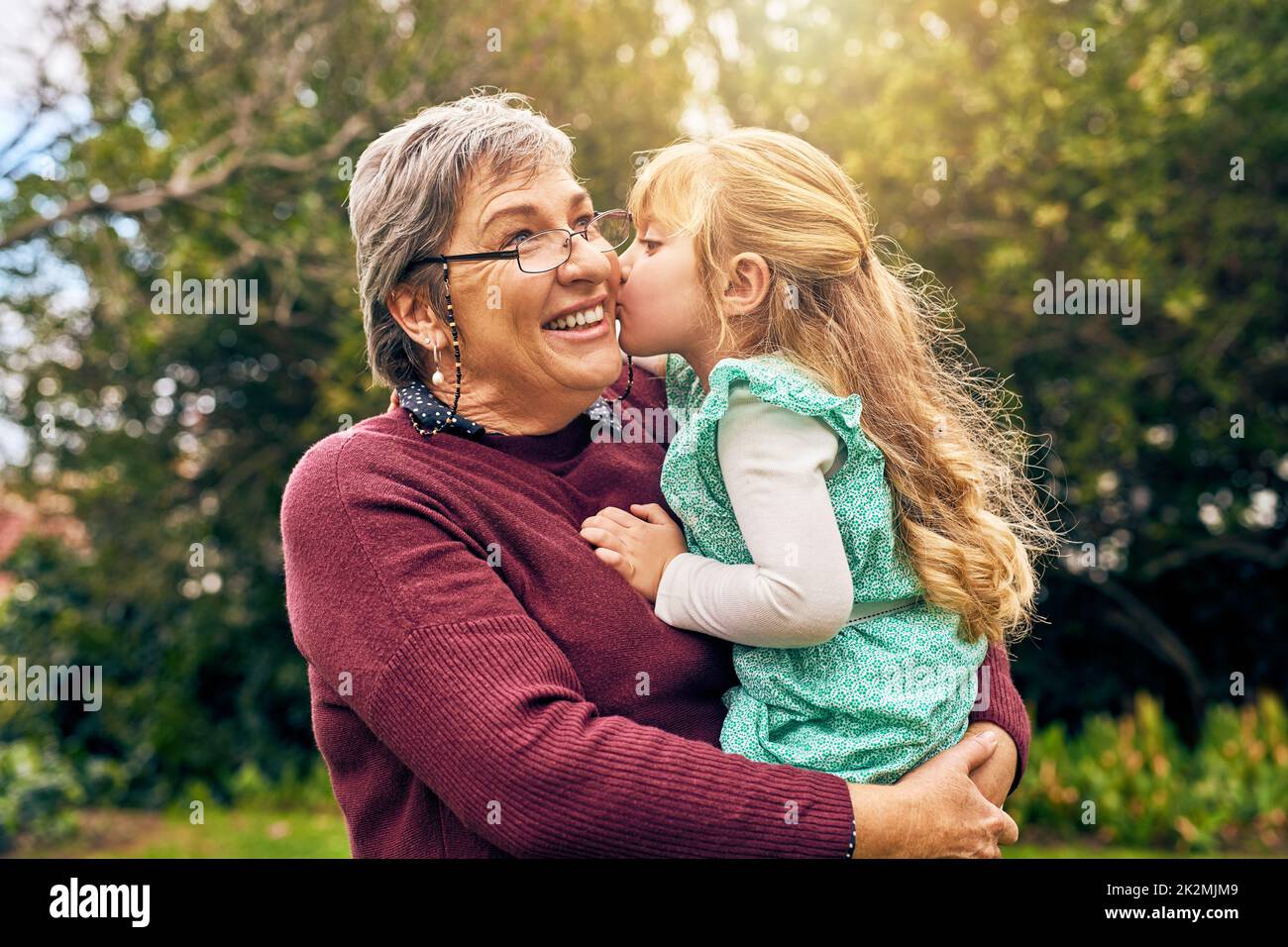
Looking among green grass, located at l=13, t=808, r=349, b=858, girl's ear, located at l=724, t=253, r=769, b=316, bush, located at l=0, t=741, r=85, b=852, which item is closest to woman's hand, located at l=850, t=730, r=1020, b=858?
girl's ear, located at l=724, t=253, r=769, b=316

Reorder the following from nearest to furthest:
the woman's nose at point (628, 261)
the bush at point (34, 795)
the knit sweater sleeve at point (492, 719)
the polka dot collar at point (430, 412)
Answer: the knit sweater sleeve at point (492, 719)
the polka dot collar at point (430, 412)
the woman's nose at point (628, 261)
the bush at point (34, 795)

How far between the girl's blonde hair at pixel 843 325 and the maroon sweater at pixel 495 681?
0.46m

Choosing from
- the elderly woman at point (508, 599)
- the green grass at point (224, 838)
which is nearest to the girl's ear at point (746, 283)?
the elderly woman at point (508, 599)

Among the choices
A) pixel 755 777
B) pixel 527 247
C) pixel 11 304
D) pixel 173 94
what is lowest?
pixel 755 777

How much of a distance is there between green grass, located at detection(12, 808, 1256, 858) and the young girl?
5062 mm

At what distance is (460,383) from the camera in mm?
2342

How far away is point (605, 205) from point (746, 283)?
6439mm

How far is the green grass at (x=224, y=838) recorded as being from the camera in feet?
23.4

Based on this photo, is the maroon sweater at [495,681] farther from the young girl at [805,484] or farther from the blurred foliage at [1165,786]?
the blurred foliage at [1165,786]

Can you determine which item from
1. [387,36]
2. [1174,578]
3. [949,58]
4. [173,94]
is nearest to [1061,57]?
[949,58]

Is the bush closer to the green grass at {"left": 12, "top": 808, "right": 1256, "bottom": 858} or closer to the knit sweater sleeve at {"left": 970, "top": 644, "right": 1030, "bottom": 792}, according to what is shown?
the green grass at {"left": 12, "top": 808, "right": 1256, "bottom": 858}
